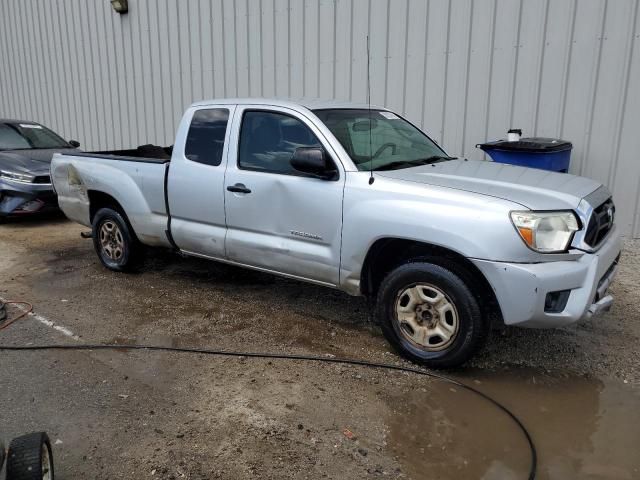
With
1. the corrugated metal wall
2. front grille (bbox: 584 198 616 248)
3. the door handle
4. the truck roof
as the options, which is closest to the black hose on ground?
front grille (bbox: 584 198 616 248)

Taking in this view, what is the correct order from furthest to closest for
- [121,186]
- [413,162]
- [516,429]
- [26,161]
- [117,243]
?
[26,161] → [117,243] → [121,186] → [413,162] → [516,429]

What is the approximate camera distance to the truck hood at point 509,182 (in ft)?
11.3

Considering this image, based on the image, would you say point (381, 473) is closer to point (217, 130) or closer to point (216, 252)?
point (216, 252)

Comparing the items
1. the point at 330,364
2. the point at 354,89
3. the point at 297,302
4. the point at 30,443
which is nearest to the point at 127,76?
the point at 354,89

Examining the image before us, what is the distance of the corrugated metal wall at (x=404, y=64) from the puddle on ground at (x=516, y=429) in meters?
3.67

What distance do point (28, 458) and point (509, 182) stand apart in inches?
125

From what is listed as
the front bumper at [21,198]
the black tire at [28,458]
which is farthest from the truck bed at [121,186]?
the black tire at [28,458]

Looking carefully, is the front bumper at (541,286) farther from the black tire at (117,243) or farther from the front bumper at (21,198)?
the front bumper at (21,198)

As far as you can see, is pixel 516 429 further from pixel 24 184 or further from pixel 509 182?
pixel 24 184

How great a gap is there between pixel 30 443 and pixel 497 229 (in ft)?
8.71

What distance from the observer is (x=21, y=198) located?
27.4ft

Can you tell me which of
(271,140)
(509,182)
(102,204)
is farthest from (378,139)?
(102,204)

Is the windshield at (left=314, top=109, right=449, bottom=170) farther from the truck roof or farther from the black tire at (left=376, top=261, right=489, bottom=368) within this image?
the black tire at (left=376, top=261, right=489, bottom=368)

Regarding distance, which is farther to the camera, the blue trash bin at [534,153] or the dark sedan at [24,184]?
the dark sedan at [24,184]
